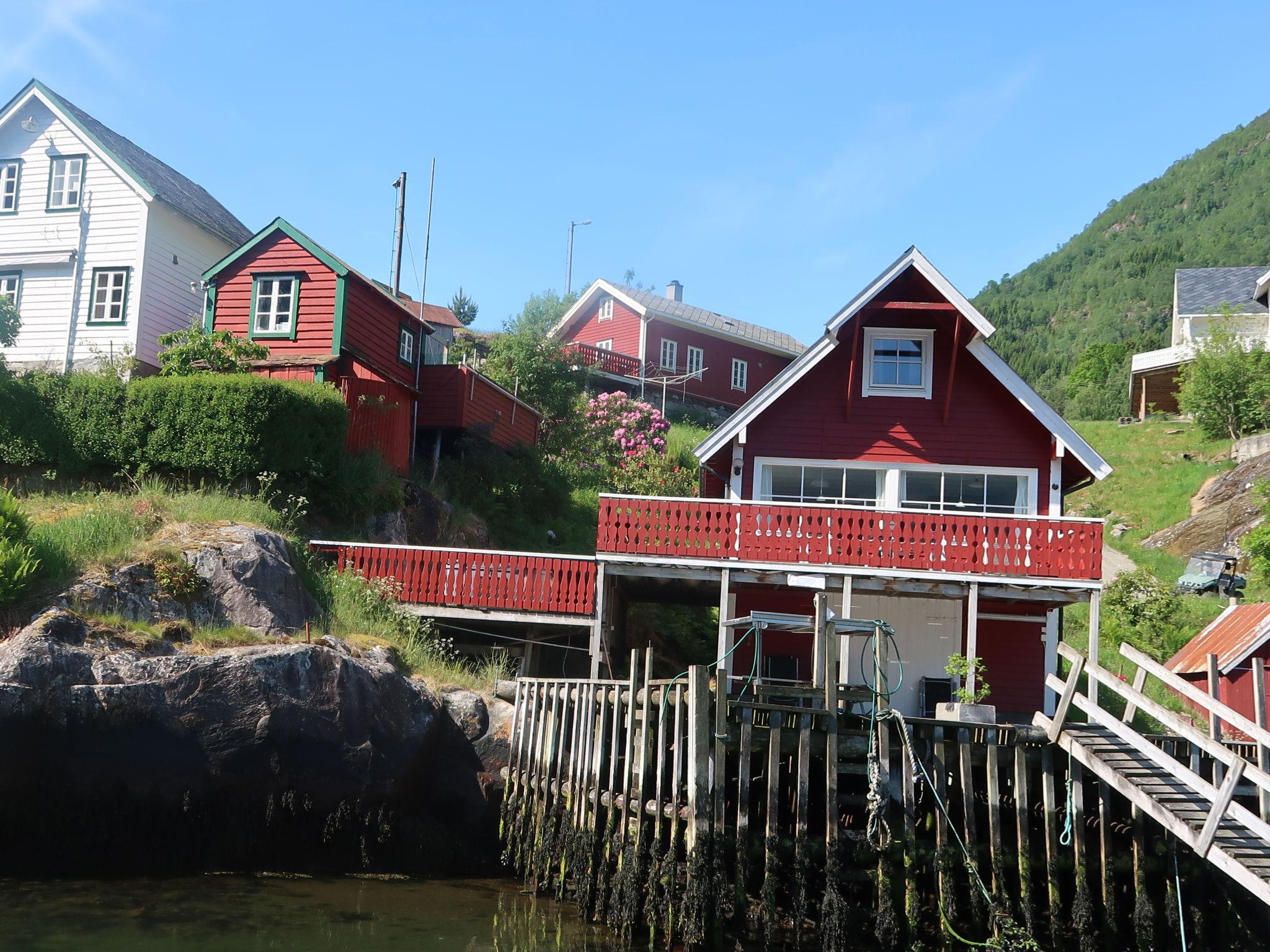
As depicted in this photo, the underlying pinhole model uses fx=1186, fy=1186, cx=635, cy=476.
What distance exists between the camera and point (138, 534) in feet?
65.5

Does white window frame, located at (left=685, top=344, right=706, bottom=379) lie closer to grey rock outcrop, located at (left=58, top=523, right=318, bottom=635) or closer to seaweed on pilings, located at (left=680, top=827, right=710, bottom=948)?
grey rock outcrop, located at (left=58, top=523, right=318, bottom=635)

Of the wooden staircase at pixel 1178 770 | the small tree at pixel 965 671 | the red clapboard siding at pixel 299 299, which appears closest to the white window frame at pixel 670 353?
the red clapboard siding at pixel 299 299

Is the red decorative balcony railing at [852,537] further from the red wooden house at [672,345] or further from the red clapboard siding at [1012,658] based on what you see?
the red wooden house at [672,345]

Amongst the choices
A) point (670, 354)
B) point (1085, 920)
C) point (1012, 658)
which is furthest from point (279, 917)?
point (670, 354)

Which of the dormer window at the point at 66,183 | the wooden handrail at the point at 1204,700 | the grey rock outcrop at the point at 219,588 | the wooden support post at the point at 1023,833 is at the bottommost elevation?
the wooden support post at the point at 1023,833

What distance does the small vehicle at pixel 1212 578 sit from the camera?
32.4 meters

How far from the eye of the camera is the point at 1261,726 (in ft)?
46.2

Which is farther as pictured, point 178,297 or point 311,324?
point 178,297

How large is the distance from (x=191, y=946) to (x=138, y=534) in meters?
9.09

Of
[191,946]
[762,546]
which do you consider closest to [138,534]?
[191,946]

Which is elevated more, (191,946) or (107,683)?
(107,683)

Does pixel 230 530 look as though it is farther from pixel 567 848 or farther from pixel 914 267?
pixel 914 267

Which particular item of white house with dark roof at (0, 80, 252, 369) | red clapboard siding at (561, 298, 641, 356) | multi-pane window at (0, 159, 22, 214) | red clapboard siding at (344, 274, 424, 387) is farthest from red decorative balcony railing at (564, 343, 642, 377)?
multi-pane window at (0, 159, 22, 214)

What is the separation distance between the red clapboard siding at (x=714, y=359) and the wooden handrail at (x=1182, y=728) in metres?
35.2
